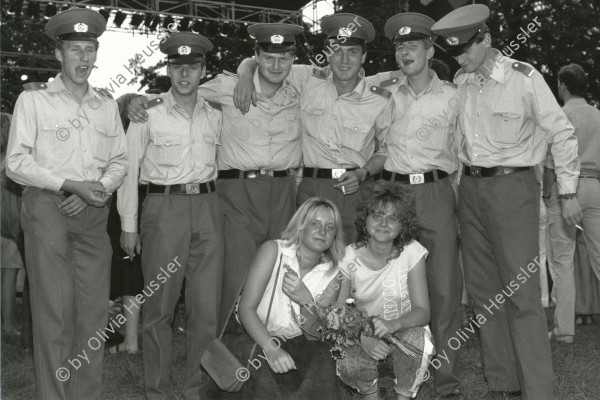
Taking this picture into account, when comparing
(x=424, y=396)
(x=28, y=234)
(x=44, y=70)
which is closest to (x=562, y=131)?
(x=424, y=396)

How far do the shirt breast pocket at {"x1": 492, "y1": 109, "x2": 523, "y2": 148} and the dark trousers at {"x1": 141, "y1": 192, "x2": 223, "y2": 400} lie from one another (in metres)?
1.79

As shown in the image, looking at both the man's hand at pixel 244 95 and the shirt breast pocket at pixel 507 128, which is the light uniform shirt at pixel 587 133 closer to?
the shirt breast pocket at pixel 507 128

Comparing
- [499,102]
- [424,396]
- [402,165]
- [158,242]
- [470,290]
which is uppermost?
[499,102]

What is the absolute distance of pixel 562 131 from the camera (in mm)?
4945

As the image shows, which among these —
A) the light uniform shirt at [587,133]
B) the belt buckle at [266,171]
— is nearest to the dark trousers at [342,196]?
the belt buckle at [266,171]

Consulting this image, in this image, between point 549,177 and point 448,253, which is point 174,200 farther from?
point 549,177

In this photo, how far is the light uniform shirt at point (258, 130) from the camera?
5.50 metres

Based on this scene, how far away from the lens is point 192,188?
17.2ft

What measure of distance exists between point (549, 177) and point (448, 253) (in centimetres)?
249

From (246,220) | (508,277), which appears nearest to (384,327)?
(508,277)

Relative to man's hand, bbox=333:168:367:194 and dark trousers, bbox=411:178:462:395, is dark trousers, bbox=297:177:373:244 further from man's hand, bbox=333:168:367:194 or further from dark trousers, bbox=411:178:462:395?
dark trousers, bbox=411:178:462:395

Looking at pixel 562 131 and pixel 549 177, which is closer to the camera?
pixel 562 131

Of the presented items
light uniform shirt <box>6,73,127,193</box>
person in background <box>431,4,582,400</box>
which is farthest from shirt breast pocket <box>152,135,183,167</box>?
person in background <box>431,4,582,400</box>

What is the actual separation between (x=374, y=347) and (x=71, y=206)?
1.85 m
